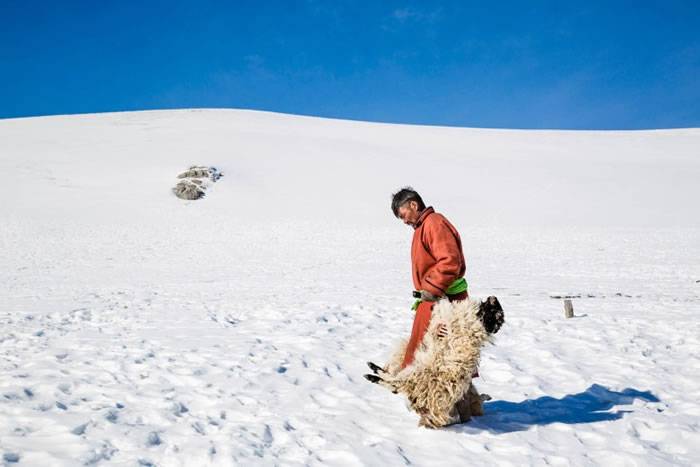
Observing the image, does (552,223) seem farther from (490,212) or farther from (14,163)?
(14,163)

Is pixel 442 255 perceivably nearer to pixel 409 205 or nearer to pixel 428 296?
pixel 428 296

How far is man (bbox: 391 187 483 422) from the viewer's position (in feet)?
14.3

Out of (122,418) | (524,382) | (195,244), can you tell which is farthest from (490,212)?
(122,418)

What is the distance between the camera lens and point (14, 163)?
3559cm

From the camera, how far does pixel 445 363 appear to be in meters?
4.25

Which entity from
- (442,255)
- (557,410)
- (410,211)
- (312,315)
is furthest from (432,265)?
(312,315)

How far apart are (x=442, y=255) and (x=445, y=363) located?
2.95ft

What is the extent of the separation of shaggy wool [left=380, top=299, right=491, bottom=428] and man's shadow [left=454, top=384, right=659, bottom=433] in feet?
1.16

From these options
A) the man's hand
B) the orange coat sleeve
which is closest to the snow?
the man's hand

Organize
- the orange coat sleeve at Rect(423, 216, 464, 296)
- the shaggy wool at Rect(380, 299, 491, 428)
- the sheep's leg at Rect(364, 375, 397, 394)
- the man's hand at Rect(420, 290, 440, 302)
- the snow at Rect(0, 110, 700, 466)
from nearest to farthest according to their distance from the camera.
Result: the snow at Rect(0, 110, 700, 466)
the shaggy wool at Rect(380, 299, 491, 428)
the orange coat sleeve at Rect(423, 216, 464, 296)
the man's hand at Rect(420, 290, 440, 302)
the sheep's leg at Rect(364, 375, 397, 394)

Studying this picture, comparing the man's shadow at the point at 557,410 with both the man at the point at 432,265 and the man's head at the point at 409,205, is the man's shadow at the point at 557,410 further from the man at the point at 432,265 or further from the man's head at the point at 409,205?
the man's head at the point at 409,205

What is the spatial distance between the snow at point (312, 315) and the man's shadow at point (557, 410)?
4 centimetres

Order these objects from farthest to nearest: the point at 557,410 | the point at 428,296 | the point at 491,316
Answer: the point at 557,410 → the point at 428,296 → the point at 491,316

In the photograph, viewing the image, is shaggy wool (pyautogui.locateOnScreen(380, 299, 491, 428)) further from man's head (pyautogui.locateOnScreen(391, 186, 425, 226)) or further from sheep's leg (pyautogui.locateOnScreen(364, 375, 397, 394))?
man's head (pyautogui.locateOnScreen(391, 186, 425, 226))
